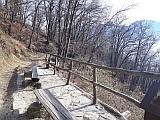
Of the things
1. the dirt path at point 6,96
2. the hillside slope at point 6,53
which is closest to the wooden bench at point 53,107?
the dirt path at point 6,96

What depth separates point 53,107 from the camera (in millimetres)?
5434

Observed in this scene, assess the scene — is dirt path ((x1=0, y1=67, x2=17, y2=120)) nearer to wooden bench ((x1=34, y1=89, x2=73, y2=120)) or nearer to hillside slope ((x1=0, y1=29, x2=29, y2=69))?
wooden bench ((x1=34, y1=89, x2=73, y2=120))

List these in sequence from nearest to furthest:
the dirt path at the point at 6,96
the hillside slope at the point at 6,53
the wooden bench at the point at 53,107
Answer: the wooden bench at the point at 53,107 < the dirt path at the point at 6,96 < the hillside slope at the point at 6,53

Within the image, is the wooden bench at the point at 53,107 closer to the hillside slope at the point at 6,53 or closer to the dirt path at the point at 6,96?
the dirt path at the point at 6,96

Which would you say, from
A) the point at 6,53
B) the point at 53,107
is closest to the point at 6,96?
the point at 53,107

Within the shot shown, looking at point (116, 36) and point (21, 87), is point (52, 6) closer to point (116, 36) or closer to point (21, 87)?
point (116, 36)

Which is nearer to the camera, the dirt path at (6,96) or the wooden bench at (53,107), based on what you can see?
the wooden bench at (53,107)

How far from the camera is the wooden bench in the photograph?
193 inches

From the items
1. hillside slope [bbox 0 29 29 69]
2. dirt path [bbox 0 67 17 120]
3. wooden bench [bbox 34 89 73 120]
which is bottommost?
dirt path [bbox 0 67 17 120]

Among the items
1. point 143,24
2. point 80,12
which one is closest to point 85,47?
point 80,12

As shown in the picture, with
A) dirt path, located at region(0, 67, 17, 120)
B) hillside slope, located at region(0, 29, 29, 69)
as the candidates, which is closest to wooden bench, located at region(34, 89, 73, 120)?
dirt path, located at region(0, 67, 17, 120)

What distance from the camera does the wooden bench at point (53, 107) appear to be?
193 inches

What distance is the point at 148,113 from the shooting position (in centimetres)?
215

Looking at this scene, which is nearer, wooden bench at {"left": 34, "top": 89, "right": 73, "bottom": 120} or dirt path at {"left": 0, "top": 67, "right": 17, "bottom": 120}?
wooden bench at {"left": 34, "top": 89, "right": 73, "bottom": 120}
